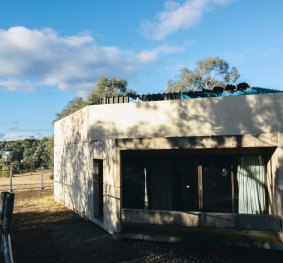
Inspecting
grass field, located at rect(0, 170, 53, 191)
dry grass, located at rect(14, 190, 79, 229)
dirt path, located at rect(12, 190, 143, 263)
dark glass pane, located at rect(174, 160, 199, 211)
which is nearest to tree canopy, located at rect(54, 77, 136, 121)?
grass field, located at rect(0, 170, 53, 191)

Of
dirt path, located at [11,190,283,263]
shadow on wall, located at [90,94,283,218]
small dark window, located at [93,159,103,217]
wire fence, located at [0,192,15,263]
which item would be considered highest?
shadow on wall, located at [90,94,283,218]

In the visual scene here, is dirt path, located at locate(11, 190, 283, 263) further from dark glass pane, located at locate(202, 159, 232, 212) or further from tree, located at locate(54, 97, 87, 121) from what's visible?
tree, located at locate(54, 97, 87, 121)

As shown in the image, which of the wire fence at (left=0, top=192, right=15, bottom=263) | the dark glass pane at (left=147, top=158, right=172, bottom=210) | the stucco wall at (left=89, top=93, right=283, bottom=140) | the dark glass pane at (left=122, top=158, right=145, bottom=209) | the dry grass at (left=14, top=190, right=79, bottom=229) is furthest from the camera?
the dry grass at (left=14, top=190, right=79, bottom=229)

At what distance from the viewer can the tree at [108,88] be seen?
4275 cm

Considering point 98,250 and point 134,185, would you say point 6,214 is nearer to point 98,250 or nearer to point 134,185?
point 98,250

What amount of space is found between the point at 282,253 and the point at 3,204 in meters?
9.70

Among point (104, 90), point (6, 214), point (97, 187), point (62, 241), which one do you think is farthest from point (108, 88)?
point (6, 214)

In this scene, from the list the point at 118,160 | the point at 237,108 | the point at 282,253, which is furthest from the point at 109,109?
the point at 282,253

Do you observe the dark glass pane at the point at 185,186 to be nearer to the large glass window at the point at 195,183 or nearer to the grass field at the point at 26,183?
the large glass window at the point at 195,183

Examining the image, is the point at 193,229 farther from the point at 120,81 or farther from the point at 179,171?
the point at 120,81

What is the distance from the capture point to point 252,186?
43.5ft

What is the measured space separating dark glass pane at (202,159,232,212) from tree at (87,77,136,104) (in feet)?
98.6

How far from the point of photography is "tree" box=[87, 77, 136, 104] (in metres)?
42.8

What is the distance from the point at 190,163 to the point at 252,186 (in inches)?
102
